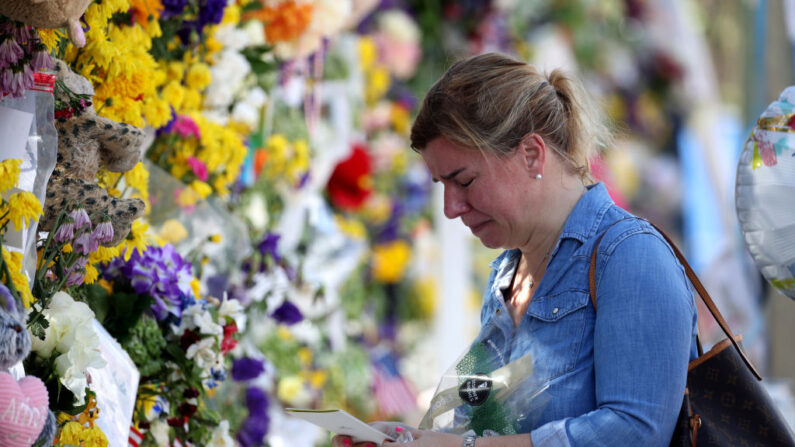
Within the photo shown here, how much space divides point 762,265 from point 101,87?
1.44m

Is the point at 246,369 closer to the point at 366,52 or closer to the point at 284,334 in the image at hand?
the point at 284,334

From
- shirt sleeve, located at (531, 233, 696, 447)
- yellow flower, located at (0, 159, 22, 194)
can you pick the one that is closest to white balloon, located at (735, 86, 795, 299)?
shirt sleeve, located at (531, 233, 696, 447)

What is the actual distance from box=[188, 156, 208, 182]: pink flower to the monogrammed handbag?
1.04m

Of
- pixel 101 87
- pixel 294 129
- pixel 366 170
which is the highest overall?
pixel 101 87

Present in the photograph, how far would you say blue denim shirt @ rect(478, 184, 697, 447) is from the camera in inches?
49.4

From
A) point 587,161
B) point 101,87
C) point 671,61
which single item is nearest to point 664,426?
point 587,161

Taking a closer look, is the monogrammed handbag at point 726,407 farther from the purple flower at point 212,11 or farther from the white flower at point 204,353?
the purple flower at point 212,11

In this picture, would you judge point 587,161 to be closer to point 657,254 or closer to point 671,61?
point 657,254

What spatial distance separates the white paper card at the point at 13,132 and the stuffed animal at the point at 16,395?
279 millimetres

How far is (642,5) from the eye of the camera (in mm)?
6543

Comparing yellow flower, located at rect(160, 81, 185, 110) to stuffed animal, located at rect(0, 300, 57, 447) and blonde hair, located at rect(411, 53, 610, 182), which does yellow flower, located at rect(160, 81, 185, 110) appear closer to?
blonde hair, located at rect(411, 53, 610, 182)

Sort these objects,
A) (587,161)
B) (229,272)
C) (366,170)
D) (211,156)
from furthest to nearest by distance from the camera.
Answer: (366,170) → (229,272) → (211,156) → (587,161)

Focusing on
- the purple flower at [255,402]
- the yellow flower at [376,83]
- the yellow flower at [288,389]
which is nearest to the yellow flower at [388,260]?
the yellow flower at [376,83]

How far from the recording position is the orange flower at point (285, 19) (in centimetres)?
253
